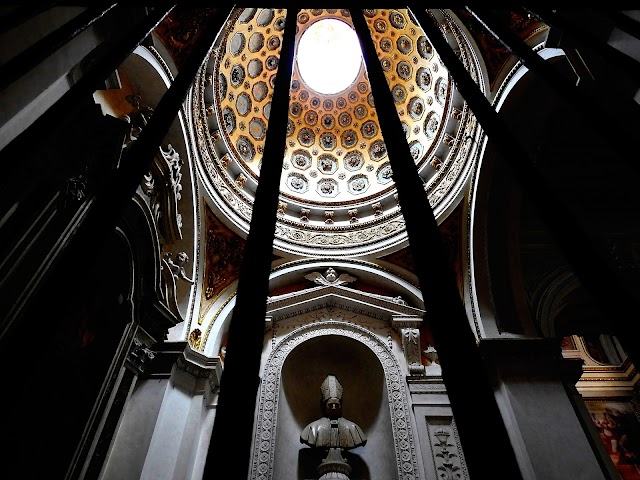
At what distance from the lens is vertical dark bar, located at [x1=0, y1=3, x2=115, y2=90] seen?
4.82ft

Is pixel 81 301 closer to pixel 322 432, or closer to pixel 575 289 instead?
pixel 322 432

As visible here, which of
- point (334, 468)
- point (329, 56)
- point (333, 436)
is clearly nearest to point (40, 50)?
point (334, 468)

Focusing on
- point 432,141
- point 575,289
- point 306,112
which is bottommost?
point 575,289

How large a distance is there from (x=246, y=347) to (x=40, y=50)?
153 centimetres

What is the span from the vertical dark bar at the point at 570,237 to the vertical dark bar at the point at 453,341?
A: 0.39 meters

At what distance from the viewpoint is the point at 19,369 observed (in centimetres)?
87

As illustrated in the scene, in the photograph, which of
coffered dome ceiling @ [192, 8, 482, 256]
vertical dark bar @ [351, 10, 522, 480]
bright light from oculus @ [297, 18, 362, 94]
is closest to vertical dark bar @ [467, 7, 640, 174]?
vertical dark bar @ [351, 10, 522, 480]

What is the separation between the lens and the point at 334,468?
549 cm

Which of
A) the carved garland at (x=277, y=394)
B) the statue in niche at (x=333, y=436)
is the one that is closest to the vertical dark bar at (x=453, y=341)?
the carved garland at (x=277, y=394)

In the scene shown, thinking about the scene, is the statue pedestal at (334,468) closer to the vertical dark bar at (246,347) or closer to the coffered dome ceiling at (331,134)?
the coffered dome ceiling at (331,134)

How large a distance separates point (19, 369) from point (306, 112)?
1068cm

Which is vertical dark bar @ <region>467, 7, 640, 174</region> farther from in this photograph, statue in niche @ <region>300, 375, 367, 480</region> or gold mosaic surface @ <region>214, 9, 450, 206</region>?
gold mosaic surface @ <region>214, 9, 450, 206</region>

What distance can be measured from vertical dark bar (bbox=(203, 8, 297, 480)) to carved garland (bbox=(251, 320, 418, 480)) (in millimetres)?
5066

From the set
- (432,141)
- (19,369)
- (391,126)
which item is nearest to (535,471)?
(391,126)
